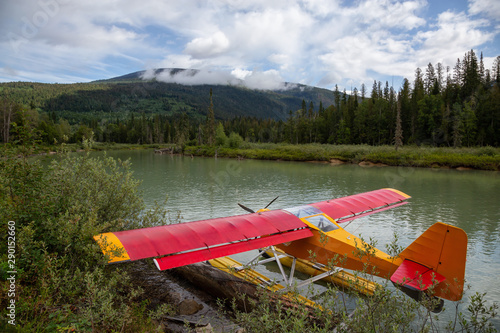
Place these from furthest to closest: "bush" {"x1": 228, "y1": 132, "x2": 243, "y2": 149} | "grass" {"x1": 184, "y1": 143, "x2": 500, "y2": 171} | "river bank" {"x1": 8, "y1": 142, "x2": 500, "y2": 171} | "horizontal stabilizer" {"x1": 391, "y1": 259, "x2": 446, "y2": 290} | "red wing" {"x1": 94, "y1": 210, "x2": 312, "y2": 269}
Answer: "bush" {"x1": 228, "y1": 132, "x2": 243, "y2": 149}, "river bank" {"x1": 8, "y1": 142, "x2": 500, "y2": 171}, "grass" {"x1": 184, "y1": 143, "x2": 500, "y2": 171}, "horizontal stabilizer" {"x1": 391, "y1": 259, "x2": 446, "y2": 290}, "red wing" {"x1": 94, "y1": 210, "x2": 312, "y2": 269}

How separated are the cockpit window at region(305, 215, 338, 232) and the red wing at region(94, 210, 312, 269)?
25 cm

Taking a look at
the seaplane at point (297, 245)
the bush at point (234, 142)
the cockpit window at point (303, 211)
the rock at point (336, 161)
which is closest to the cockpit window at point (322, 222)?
the seaplane at point (297, 245)

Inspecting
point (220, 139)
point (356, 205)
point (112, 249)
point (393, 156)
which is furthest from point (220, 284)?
point (220, 139)

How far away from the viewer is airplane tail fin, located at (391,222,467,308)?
4.74 m

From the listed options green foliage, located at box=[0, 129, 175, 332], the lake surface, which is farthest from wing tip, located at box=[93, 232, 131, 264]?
the lake surface

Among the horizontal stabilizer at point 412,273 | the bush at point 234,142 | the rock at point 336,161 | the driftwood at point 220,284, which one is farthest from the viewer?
the bush at point 234,142

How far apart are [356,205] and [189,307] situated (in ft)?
18.9

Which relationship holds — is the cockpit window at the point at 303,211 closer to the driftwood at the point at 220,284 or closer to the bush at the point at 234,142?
the driftwood at the point at 220,284

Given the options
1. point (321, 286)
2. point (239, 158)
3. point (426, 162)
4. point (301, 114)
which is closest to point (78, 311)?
point (321, 286)

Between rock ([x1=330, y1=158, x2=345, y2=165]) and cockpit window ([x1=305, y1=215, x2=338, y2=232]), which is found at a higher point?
cockpit window ([x1=305, y1=215, x2=338, y2=232])

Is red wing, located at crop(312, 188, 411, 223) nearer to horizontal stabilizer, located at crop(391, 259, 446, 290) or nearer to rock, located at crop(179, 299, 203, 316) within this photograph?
horizontal stabilizer, located at crop(391, 259, 446, 290)

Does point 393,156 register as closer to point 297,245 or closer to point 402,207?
point 402,207

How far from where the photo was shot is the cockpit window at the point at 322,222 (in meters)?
6.62

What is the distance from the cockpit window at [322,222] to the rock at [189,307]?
304 centimetres
